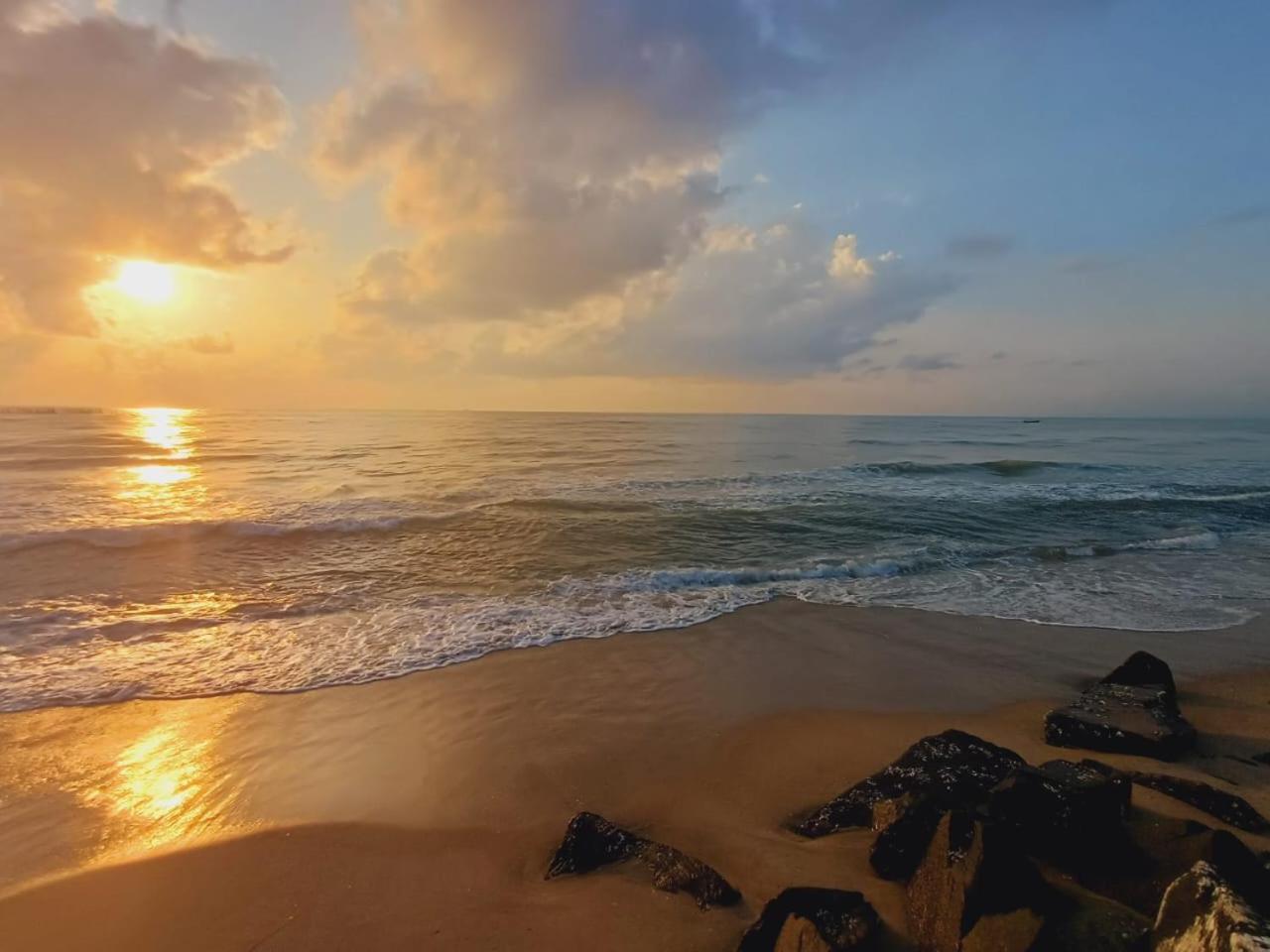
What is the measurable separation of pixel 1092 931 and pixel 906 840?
3.64 feet

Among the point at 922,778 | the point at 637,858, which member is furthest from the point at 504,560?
the point at 922,778

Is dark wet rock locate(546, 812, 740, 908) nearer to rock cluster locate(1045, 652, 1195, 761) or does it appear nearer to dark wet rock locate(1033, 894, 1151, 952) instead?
dark wet rock locate(1033, 894, 1151, 952)

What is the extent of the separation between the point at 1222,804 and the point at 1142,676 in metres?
2.52

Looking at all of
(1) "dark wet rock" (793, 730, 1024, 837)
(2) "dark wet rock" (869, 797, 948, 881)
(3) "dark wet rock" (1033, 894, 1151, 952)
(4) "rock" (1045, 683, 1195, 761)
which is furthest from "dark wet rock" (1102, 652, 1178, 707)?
(3) "dark wet rock" (1033, 894, 1151, 952)

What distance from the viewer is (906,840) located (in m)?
3.83

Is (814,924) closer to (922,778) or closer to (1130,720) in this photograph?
(922,778)

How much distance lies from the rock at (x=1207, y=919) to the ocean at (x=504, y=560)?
7393 mm

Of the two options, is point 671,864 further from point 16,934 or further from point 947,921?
point 16,934

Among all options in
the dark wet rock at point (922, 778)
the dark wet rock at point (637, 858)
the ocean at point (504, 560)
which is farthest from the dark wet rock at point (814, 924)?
the ocean at point (504, 560)

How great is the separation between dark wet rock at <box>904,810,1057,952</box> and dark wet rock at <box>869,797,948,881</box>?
0.40m

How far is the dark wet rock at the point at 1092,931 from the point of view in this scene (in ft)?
8.98

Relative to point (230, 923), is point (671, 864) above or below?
above

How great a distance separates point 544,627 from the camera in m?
9.48

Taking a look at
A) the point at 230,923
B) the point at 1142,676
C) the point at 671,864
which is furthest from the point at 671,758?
the point at 1142,676
